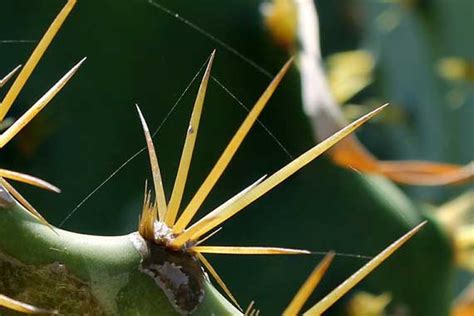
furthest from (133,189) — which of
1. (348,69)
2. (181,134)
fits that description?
(348,69)

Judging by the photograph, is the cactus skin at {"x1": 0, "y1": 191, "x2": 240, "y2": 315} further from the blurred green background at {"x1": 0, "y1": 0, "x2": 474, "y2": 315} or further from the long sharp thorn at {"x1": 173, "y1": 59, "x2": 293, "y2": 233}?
the blurred green background at {"x1": 0, "y1": 0, "x2": 474, "y2": 315}

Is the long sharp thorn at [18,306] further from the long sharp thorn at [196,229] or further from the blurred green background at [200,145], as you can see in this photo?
the blurred green background at [200,145]

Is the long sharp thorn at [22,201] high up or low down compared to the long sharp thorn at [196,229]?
up

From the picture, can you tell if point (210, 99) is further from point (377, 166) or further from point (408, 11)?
point (408, 11)

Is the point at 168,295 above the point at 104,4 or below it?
below

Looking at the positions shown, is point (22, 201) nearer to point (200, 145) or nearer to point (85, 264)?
point (85, 264)

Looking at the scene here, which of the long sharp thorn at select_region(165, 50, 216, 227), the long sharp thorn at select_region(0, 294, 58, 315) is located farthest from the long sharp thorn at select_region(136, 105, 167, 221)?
the long sharp thorn at select_region(0, 294, 58, 315)

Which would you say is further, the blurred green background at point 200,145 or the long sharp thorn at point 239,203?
the blurred green background at point 200,145

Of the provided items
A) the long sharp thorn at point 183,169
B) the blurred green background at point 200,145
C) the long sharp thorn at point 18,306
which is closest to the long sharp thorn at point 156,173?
the long sharp thorn at point 183,169
